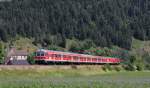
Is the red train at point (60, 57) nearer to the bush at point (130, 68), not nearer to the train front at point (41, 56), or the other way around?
the train front at point (41, 56)

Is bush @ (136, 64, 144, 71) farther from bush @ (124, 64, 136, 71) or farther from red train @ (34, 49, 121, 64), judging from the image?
red train @ (34, 49, 121, 64)

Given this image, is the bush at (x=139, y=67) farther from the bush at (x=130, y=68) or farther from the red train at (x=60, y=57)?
the red train at (x=60, y=57)

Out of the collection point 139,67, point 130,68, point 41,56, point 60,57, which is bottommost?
point 139,67

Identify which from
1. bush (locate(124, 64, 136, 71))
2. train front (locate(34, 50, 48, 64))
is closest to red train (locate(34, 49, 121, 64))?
train front (locate(34, 50, 48, 64))

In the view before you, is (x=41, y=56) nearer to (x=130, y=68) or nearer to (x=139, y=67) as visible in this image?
(x=130, y=68)

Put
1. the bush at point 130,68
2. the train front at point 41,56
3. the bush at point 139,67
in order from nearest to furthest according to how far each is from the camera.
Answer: the train front at point 41,56 < the bush at point 130,68 < the bush at point 139,67

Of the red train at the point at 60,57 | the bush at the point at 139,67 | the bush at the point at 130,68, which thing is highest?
the red train at the point at 60,57

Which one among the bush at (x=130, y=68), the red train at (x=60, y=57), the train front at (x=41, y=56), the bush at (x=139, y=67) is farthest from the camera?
the bush at (x=139, y=67)

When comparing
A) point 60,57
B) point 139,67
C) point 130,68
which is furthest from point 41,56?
point 139,67

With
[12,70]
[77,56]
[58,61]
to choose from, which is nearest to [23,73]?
[12,70]

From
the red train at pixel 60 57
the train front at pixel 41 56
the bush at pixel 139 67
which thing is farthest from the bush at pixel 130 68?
the train front at pixel 41 56

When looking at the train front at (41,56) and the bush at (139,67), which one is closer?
the train front at (41,56)

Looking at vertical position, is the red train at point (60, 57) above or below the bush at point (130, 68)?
above

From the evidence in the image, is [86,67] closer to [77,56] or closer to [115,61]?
[77,56]
